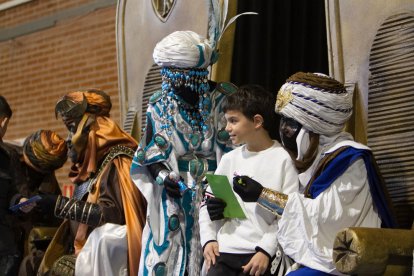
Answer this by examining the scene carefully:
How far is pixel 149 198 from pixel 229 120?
2.02ft

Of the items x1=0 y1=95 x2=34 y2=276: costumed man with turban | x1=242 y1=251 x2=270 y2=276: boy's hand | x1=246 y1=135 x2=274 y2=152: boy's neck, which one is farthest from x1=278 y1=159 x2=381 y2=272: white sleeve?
x1=0 y1=95 x2=34 y2=276: costumed man with turban

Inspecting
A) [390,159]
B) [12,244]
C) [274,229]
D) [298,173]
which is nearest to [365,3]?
[390,159]

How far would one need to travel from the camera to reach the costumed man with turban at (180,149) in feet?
11.0

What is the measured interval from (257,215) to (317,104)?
1.44 feet

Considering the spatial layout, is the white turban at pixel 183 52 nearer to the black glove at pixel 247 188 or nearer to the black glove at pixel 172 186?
the black glove at pixel 172 186

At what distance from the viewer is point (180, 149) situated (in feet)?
11.1

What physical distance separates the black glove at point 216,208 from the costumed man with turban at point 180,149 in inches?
17.4

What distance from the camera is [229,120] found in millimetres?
3004

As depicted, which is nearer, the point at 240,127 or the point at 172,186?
the point at 240,127

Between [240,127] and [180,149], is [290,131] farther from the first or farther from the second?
[180,149]

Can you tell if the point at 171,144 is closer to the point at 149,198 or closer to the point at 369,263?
the point at 149,198

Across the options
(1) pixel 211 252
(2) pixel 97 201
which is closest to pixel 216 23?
(2) pixel 97 201

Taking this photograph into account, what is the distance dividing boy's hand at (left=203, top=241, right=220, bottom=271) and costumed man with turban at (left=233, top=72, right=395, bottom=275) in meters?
0.26

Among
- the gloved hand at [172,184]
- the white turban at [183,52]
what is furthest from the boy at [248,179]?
the white turban at [183,52]
